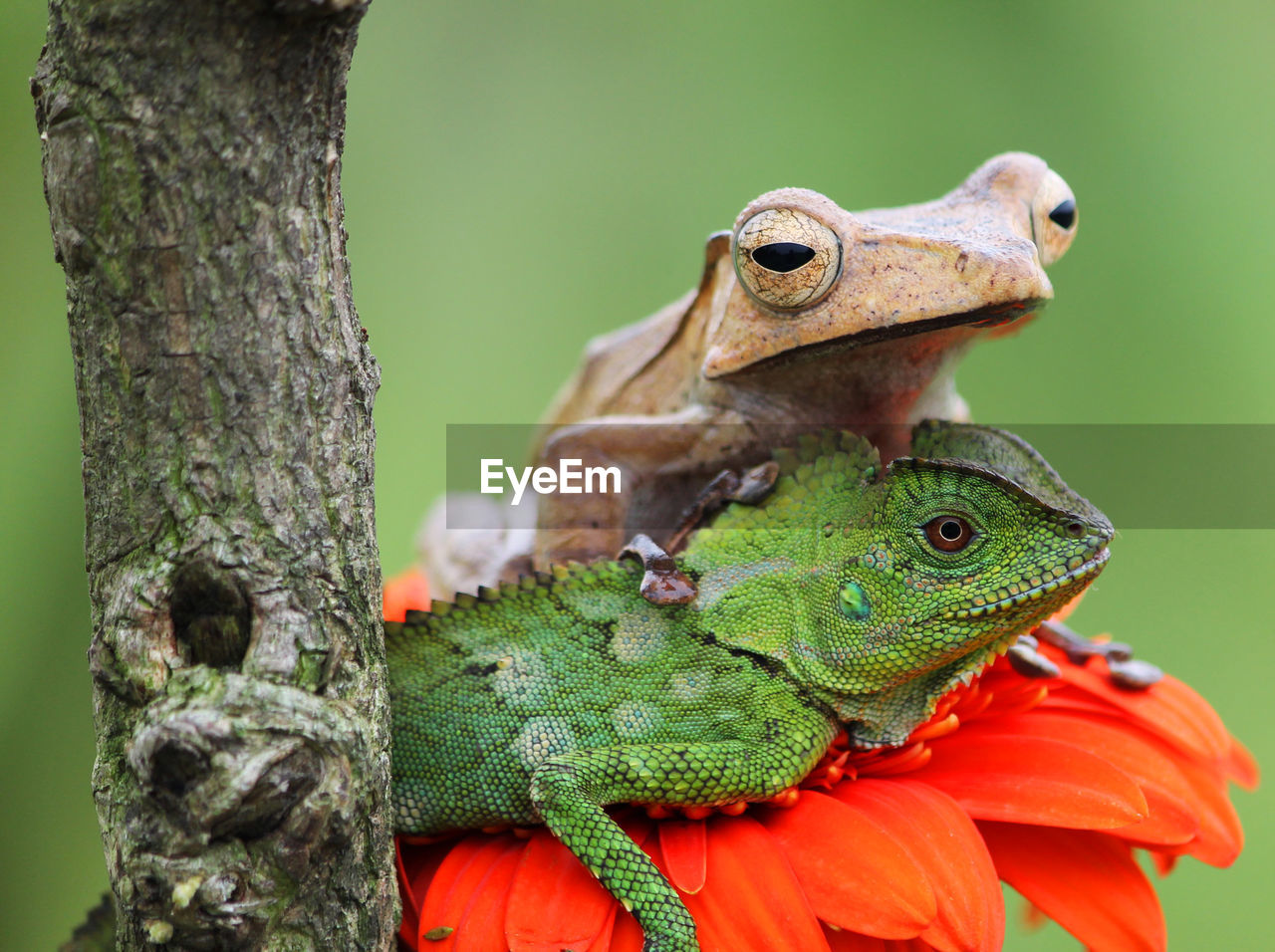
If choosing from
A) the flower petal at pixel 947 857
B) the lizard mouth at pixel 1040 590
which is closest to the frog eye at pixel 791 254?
the lizard mouth at pixel 1040 590

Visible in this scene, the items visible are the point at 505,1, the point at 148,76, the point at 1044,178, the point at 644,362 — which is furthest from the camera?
the point at 505,1

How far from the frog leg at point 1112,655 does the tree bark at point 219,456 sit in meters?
0.53

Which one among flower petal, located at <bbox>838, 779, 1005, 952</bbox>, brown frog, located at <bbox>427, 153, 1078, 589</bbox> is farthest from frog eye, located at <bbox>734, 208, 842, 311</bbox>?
flower petal, located at <bbox>838, 779, 1005, 952</bbox>

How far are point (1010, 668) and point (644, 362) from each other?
424 mm

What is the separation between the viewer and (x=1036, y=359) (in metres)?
1.98

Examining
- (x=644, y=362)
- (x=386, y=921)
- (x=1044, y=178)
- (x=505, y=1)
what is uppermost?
(x=505, y=1)

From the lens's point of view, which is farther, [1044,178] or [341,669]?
[1044,178]

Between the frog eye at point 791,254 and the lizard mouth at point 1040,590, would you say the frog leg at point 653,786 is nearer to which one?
the lizard mouth at point 1040,590

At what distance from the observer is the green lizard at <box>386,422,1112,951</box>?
610 millimetres

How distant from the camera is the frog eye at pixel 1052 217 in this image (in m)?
0.74

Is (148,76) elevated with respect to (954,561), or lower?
elevated

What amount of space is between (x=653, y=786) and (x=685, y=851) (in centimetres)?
5

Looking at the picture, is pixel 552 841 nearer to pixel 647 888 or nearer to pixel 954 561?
pixel 647 888

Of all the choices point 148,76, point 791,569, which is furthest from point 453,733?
point 148,76
